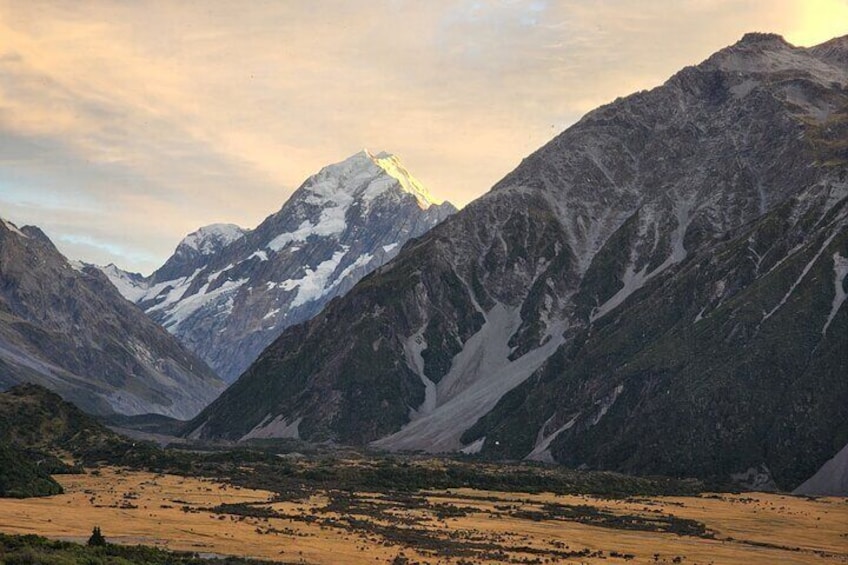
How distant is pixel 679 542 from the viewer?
11788 centimetres

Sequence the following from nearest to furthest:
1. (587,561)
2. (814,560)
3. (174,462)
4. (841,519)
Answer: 1. (587,561)
2. (814,560)
3. (841,519)
4. (174,462)

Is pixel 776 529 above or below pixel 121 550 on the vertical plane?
below

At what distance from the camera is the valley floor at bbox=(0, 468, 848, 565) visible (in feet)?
320

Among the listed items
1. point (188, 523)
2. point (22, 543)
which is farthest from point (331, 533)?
point (22, 543)

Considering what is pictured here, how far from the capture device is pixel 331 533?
110m

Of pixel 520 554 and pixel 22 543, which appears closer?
pixel 22 543

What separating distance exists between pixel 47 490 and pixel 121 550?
51829 millimetres

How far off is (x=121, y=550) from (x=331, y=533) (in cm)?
3156

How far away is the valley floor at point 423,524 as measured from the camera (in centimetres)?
9762

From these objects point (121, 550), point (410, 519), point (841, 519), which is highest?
point (121, 550)

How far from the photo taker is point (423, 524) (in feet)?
407

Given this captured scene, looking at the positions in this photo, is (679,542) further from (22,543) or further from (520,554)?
(22,543)

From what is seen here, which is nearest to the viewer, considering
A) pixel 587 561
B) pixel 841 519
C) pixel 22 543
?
pixel 22 543

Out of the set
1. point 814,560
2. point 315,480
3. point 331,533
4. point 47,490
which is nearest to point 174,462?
point 315,480
